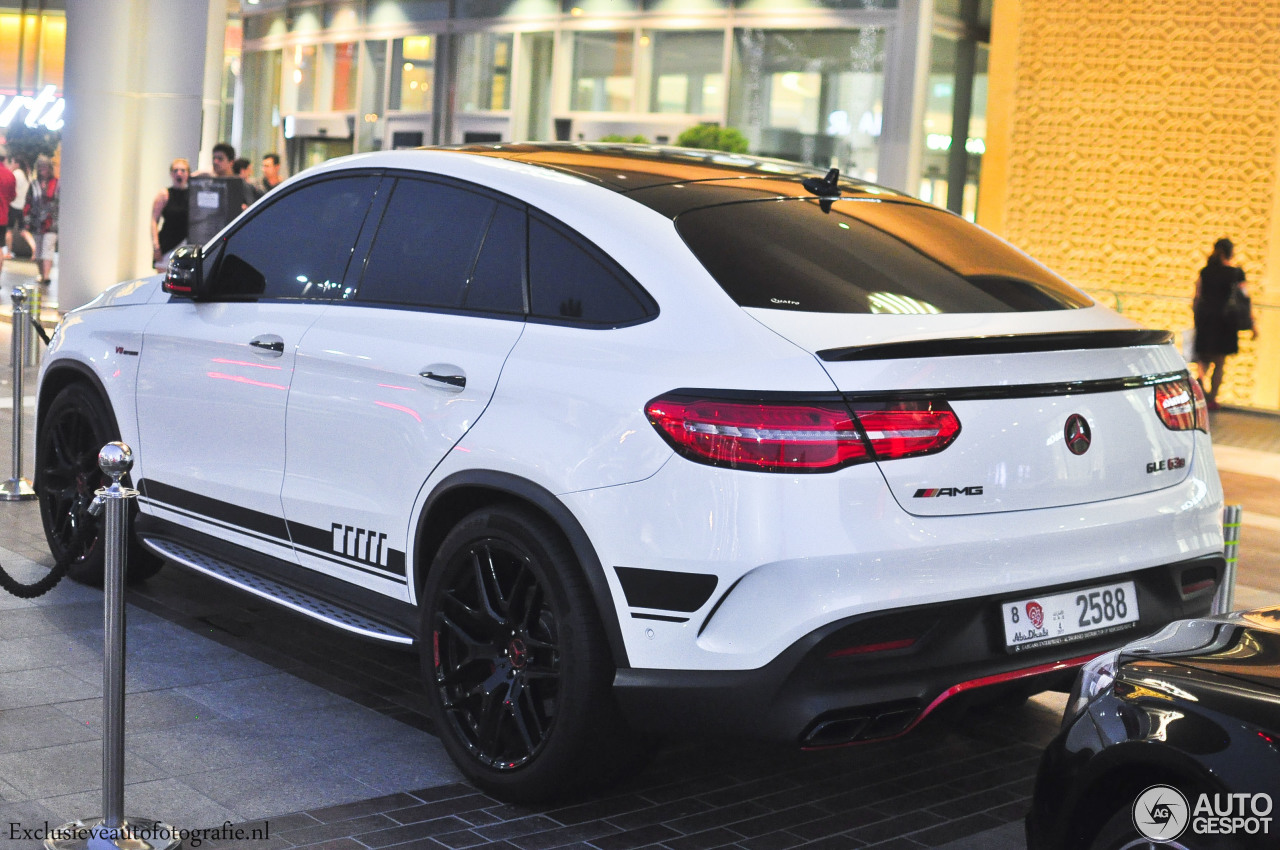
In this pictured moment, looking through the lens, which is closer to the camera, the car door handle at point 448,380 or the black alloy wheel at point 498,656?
the black alloy wheel at point 498,656

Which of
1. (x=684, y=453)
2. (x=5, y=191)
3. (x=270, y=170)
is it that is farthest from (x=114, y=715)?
(x=5, y=191)

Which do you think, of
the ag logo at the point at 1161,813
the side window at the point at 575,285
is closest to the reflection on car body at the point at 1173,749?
the ag logo at the point at 1161,813

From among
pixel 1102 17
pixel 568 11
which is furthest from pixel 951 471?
pixel 568 11

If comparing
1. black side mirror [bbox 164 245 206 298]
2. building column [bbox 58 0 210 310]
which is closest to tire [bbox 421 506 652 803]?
black side mirror [bbox 164 245 206 298]

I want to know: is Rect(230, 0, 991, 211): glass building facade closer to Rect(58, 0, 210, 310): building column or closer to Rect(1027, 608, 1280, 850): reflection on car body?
Rect(58, 0, 210, 310): building column

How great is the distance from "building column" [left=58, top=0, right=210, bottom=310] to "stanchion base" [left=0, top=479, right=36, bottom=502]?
9.92 m

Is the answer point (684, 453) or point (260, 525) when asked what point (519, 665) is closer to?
point (684, 453)

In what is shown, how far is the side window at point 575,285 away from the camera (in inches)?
157

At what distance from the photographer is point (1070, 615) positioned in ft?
12.6

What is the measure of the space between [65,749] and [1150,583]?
311cm

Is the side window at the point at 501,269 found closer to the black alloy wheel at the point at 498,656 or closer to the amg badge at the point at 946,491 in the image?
the black alloy wheel at the point at 498,656

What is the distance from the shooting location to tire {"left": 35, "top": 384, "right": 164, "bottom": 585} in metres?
5.94

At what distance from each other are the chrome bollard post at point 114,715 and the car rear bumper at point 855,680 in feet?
4.01

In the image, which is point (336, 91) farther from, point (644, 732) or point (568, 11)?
point (644, 732)
